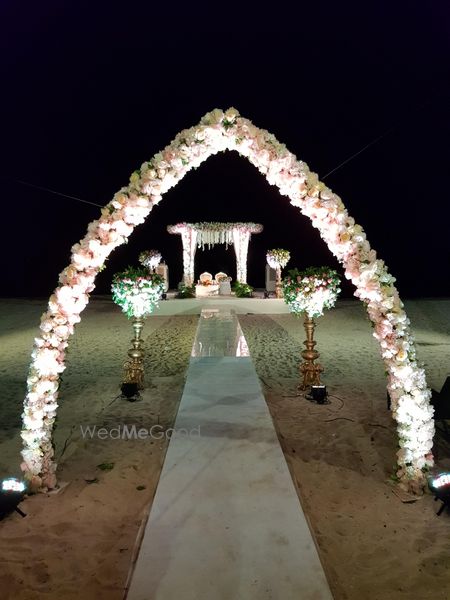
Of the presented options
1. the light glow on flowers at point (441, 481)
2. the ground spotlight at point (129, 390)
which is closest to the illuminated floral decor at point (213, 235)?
the ground spotlight at point (129, 390)

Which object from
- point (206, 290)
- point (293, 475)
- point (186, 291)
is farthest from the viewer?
point (206, 290)

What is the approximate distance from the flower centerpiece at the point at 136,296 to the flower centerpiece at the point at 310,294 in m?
2.20

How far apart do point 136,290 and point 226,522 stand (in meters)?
4.23

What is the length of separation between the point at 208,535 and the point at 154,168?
3107 millimetres

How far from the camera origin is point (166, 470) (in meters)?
3.98

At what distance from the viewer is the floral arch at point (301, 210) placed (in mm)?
3764

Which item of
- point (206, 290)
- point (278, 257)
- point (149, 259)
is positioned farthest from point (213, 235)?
point (278, 257)

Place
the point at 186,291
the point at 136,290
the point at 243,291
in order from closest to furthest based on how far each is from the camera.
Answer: the point at 136,290 < the point at 186,291 < the point at 243,291

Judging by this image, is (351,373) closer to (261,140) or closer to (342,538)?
(342,538)

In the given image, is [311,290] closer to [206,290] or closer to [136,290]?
[136,290]

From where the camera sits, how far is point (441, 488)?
3.51m

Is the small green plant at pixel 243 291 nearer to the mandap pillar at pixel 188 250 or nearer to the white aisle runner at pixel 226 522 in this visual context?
the mandap pillar at pixel 188 250

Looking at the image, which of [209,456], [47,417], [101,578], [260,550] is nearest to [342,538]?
[260,550]

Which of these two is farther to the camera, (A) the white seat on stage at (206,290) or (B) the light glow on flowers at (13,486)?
(A) the white seat on stage at (206,290)
